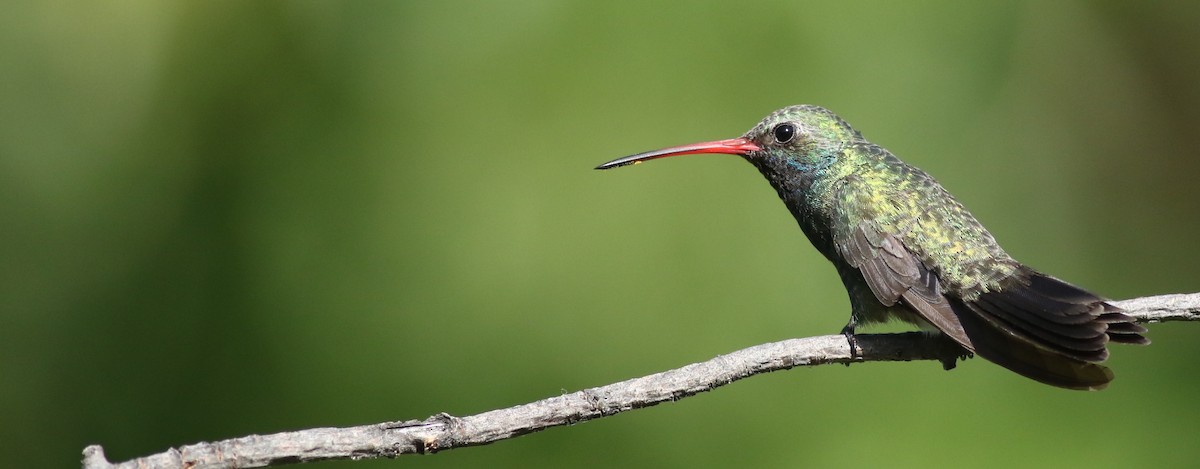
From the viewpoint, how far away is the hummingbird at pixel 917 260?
311 cm

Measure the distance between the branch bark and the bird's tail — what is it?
0.54 feet

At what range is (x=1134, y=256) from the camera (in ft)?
16.6

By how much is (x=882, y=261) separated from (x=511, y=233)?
169 cm

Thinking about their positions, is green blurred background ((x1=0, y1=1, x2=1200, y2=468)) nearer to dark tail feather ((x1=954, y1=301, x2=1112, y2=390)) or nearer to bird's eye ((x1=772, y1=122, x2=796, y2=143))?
bird's eye ((x1=772, y1=122, x2=796, y2=143))

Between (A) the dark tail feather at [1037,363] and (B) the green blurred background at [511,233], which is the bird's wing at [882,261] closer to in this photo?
(A) the dark tail feather at [1037,363]

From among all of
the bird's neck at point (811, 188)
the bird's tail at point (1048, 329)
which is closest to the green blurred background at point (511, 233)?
the bird's neck at point (811, 188)

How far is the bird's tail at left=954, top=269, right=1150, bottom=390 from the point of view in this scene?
297 centimetres

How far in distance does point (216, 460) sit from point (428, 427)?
45 centimetres

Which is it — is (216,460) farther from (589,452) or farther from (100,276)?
(100,276)

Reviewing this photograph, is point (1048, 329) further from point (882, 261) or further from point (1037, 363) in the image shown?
point (882, 261)

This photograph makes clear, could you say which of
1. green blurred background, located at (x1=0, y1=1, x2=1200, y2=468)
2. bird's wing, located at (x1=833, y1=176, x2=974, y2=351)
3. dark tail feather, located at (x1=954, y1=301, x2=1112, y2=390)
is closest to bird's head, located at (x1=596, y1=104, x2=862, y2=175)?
bird's wing, located at (x1=833, y1=176, x2=974, y2=351)

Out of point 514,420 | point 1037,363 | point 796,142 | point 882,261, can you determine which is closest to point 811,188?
point 796,142

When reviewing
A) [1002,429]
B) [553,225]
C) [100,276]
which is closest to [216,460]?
[553,225]

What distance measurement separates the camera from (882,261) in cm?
360
